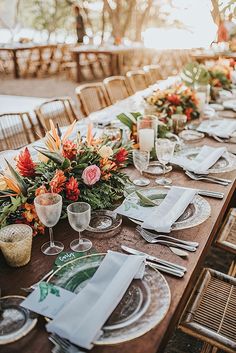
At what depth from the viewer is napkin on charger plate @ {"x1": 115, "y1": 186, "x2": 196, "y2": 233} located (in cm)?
118

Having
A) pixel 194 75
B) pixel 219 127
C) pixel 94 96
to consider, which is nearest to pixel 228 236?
pixel 219 127

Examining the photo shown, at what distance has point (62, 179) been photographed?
3.91 ft

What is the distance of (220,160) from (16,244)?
42.2 inches

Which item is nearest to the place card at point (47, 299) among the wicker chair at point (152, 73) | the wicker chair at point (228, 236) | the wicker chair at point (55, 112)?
the wicker chair at point (228, 236)

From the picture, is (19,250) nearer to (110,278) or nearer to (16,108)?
(110,278)

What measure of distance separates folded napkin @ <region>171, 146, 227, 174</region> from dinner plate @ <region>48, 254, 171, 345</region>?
734 millimetres

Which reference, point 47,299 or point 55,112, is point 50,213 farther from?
point 55,112

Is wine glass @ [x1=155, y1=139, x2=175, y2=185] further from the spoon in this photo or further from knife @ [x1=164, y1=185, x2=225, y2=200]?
the spoon

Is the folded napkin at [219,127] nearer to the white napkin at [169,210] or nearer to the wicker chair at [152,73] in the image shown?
the white napkin at [169,210]

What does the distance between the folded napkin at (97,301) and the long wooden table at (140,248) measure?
0.12 ft

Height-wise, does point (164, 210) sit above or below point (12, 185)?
below

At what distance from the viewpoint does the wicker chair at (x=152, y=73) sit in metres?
4.13

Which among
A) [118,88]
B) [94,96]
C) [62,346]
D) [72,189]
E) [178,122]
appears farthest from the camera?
[118,88]

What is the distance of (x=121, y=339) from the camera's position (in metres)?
0.78
